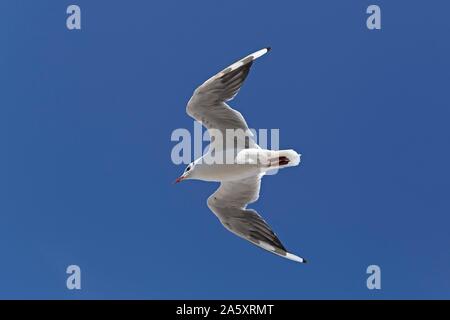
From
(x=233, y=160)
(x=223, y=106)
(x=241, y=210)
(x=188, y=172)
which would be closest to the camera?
(x=223, y=106)

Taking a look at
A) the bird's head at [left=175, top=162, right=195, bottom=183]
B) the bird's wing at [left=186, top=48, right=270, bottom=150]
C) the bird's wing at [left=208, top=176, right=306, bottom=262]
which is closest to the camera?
the bird's wing at [left=186, top=48, right=270, bottom=150]

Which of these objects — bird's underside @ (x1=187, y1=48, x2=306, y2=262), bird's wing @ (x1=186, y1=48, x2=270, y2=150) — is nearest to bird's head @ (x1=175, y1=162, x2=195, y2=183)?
bird's underside @ (x1=187, y1=48, x2=306, y2=262)

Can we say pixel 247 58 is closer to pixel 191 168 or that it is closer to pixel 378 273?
pixel 191 168

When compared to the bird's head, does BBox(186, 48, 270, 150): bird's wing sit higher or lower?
higher

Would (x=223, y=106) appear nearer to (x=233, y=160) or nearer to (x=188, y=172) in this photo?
(x=233, y=160)

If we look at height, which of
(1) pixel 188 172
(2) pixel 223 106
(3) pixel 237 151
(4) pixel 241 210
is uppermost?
(2) pixel 223 106

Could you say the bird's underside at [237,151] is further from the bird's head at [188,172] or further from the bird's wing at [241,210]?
the bird's head at [188,172]

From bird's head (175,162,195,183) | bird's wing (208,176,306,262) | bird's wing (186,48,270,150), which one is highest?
bird's wing (186,48,270,150)

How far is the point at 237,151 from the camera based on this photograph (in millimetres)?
8898

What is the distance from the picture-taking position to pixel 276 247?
29.5 ft

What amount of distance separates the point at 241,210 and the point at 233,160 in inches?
26.6

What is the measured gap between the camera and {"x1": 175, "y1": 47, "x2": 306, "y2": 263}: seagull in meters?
8.66

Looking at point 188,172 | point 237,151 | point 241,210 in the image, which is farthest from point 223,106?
point 241,210

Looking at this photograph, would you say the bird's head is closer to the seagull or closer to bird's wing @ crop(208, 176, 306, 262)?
the seagull
